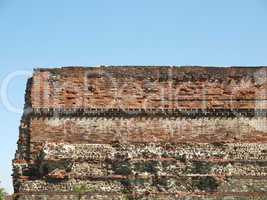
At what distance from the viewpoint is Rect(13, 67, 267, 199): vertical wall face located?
13.2 meters

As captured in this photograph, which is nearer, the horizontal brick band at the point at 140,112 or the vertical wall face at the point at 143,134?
the vertical wall face at the point at 143,134

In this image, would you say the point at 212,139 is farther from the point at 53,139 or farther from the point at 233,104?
the point at 53,139

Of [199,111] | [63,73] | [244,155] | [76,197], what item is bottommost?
[76,197]

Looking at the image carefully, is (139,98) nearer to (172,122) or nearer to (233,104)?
(172,122)

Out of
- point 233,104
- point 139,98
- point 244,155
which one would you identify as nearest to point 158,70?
point 139,98

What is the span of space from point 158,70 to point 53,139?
3146 millimetres

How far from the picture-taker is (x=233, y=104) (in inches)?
576

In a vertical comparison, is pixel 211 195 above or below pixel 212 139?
below

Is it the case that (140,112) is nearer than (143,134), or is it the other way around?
(143,134)

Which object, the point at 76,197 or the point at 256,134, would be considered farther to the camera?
the point at 256,134

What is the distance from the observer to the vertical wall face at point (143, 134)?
43.4 ft

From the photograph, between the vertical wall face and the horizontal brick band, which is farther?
the horizontal brick band

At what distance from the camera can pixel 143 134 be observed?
14.2m

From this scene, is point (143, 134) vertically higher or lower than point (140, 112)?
lower
